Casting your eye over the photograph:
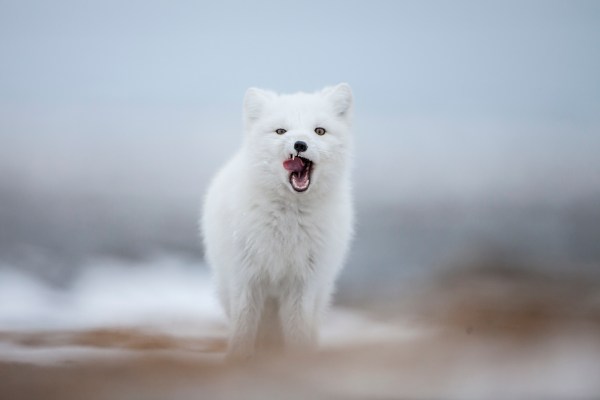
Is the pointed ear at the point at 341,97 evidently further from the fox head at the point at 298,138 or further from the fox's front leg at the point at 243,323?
the fox's front leg at the point at 243,323

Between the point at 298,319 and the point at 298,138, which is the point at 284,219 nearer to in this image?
the point at 298,138

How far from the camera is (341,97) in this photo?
5.57 metres

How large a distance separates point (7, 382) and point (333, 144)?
2.70 m

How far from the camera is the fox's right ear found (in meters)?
5.53

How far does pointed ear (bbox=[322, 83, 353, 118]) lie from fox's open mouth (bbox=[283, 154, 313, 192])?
59 cm

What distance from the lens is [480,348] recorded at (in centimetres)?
468

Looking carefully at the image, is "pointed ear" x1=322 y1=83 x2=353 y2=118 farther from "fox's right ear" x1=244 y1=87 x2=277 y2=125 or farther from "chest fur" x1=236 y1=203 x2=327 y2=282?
"chest fur" x1=236 y1=203 x2=327 y2=282

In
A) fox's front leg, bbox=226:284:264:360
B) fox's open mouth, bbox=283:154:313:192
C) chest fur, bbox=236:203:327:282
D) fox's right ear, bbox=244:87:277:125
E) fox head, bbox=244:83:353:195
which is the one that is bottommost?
fox's front leg, bbox=226:284:264:360

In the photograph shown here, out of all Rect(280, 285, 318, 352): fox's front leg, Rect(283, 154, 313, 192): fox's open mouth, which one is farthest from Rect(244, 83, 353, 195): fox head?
Rect(280, 285, 318, 352): fox's front leg

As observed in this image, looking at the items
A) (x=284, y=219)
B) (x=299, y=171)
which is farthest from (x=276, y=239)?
(x=299, y=171)

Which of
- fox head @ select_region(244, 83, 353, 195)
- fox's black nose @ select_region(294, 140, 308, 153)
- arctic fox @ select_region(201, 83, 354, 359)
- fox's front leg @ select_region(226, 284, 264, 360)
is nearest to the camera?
fox's black nose @ select_region(294, 140, 308, 153)

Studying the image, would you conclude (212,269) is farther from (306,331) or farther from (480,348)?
(480,348)

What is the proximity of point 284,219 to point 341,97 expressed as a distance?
1.05 m

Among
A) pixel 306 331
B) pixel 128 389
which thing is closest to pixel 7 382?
pixel 128 389
